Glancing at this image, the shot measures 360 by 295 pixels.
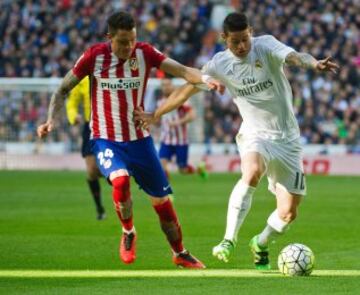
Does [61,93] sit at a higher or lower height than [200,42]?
higher

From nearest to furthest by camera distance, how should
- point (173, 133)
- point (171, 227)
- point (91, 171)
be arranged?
point (171, 227), point (91, 171), point (173, 133)

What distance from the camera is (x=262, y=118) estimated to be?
34.8 ft

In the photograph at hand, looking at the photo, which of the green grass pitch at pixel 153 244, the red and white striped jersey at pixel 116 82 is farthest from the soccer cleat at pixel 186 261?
the red and white striped jersey at pixel 116 82

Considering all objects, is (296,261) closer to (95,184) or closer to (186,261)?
(186,261)

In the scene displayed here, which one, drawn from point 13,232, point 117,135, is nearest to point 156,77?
point 13,232

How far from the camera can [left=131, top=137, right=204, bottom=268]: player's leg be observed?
10.9 m

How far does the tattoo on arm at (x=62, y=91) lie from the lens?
35.5ft

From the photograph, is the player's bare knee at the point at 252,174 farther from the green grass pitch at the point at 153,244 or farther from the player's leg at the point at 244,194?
the green grass pitch at the point at 153,244

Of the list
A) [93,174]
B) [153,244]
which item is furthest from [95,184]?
[153,244]

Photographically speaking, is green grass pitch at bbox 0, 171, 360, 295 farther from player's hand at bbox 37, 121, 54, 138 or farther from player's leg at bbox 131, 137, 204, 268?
player's hand at bbox 37, 121, 54, 138

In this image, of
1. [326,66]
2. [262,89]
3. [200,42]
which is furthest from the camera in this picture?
[200,42]

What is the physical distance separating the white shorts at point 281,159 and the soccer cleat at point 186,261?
44.9 inches

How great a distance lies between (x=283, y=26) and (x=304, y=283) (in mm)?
29827

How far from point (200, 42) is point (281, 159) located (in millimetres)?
28786
